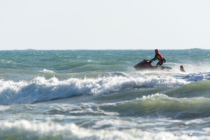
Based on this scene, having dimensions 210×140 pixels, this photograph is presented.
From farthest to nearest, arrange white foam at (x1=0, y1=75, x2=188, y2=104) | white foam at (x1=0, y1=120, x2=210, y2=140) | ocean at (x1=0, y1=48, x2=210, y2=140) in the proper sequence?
white foam at (x1=0, y1=75, x2=188, y2=104), ocean at (x1=0, y1=48, x2=210, y2=140), white foam at (x1=0, y1=120, x2=210, y2=140)

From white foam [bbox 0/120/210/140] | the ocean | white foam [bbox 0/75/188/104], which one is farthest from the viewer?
white foam [bbox 0/75/188/104]

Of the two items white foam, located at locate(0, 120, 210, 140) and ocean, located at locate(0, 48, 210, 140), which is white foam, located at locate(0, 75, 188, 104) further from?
white foam, located at locate(0, 120, 210, 140)

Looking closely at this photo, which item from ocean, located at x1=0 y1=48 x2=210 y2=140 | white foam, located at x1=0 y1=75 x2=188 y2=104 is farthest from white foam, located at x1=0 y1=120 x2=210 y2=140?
white foam, located at x1=0 y1=75 x2=188 y2=104

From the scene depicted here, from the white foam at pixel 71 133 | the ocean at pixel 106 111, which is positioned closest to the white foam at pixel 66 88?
the ocean at pixel 106 111

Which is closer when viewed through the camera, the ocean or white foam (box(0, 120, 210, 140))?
white foam (box(0, 120, 210, 140))

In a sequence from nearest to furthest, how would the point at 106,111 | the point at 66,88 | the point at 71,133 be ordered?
1. the point at 71,133
2. the point at 106,111
3. the point at 66,88

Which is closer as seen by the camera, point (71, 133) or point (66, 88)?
point (71, 133)

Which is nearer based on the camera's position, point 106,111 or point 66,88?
point 106,111

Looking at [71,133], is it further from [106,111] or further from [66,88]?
[66,88]

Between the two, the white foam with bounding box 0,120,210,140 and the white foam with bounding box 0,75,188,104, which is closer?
the white foam with bounding box 0,120,210,140

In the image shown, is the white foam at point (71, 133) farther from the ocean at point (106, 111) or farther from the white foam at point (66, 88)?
the white foam at point (66, 88)

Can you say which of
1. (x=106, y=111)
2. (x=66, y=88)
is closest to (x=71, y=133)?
(x=106, y=111)

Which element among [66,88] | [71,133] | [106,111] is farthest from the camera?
[66,88]

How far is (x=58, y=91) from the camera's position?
44.4ft
